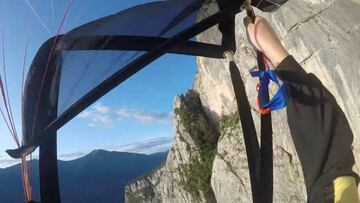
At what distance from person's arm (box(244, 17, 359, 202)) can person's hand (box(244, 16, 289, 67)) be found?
125 millimetres

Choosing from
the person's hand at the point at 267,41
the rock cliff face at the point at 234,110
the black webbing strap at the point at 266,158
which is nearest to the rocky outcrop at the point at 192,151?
the rock cliff face at the point at 234,110

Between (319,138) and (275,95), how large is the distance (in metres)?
0.29

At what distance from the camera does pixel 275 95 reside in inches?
66.1

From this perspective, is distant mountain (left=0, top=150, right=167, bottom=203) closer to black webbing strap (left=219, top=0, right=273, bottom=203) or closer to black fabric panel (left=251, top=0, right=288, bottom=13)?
Answer: black webbing strap (left=219, top=0, right=273, bottom=203)

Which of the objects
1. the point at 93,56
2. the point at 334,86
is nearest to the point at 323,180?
the point at 93,56

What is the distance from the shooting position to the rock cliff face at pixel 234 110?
13750 millimetres

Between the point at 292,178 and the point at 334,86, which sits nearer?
the point at 334,86

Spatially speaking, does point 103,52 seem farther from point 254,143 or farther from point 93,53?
point 254,143

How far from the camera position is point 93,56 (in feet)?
6.44

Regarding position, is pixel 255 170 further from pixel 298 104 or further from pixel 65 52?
pixel 65 52

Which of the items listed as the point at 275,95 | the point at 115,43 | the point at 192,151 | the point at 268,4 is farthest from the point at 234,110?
the point at 275,95

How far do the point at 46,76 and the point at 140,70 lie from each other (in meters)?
0.46

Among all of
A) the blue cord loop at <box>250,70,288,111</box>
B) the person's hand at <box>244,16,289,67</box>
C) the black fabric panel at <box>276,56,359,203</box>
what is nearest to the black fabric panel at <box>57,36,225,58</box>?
the person's hand at <box>244,16,289,67</box>

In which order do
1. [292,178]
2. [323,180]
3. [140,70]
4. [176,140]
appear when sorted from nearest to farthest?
[323,180], [140,70], [292,178], [176,140]
